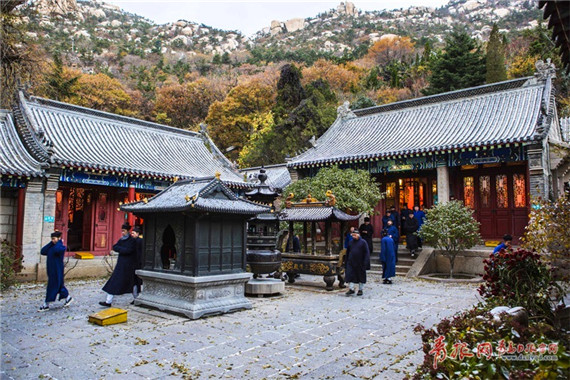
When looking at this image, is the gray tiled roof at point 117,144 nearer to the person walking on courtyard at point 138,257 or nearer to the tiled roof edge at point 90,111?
the tiled roof edge at point 90,111

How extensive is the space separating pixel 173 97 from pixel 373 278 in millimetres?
32672

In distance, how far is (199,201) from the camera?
25.3ft

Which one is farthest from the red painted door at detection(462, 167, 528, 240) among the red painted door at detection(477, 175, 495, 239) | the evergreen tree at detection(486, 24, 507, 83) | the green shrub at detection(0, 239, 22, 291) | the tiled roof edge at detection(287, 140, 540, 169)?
the evergreen tree at detection(486, 24, 507, 83)

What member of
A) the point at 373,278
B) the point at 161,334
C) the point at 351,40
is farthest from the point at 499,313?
the point at 351,40

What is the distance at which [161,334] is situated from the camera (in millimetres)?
6523

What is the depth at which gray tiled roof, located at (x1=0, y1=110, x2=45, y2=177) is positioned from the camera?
41.6ft

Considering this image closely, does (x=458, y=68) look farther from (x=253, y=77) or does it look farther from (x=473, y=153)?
(x=473, y=153)

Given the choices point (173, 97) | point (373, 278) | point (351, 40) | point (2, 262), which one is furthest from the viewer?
point (351, 40)

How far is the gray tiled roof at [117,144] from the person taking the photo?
49.8 feet

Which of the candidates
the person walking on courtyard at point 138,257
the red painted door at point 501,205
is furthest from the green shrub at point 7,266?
the red painted door at point 501,205

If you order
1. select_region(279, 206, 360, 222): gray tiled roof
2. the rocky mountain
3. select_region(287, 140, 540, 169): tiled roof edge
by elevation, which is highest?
the rocky mountain

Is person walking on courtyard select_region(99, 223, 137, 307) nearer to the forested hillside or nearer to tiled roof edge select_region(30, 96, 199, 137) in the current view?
the forested hillside

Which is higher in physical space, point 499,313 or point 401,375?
point 499,313

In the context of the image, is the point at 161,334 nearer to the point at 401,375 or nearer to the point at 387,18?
the point at 401,375
